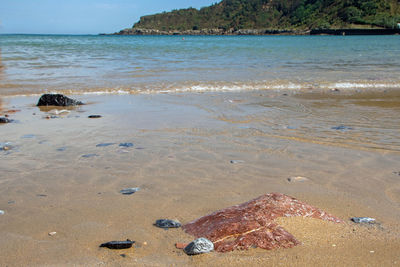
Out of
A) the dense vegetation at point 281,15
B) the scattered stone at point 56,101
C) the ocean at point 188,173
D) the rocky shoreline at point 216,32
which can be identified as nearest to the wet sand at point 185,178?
the ocean at point 188,173

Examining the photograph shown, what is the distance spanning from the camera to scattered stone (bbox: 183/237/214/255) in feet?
7.20

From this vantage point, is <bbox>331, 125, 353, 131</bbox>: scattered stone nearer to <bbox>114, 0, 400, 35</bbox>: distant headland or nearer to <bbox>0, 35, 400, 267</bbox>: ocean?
<bbox>0, 35, 400, 267</bbox>: ocean

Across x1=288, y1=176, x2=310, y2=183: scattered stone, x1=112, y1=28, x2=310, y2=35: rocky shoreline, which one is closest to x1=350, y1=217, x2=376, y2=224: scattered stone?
x1=288, y1=176, x2=310, y2=183: scattered stone

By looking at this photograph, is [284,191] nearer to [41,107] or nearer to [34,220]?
[34,220]

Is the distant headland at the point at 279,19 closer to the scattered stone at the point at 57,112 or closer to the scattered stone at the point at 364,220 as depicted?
the scattered stone at the point at 57,112

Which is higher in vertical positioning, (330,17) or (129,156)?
(330,17)

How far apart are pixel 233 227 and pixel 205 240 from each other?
21 cm

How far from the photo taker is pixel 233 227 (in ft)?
7.72

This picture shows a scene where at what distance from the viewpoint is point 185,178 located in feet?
11.6

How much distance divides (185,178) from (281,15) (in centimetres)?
13986

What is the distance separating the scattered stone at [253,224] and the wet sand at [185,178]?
0.21 feet

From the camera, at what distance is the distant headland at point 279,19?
96.7m

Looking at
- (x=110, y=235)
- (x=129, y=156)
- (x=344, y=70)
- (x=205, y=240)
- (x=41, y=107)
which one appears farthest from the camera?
(x=344, y=70)

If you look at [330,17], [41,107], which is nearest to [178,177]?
[41,107]
